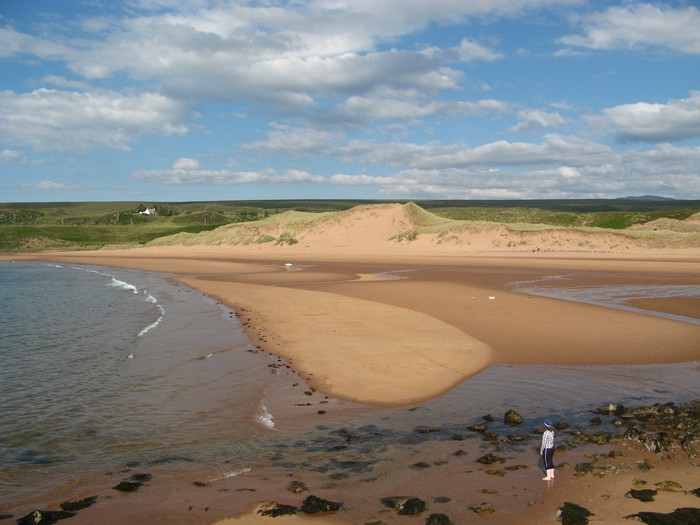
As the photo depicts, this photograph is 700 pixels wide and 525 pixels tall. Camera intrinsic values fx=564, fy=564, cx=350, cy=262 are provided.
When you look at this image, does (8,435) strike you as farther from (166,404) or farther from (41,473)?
(166,404)

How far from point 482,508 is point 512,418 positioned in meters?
3.40

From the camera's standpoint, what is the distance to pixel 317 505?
6.69 metres

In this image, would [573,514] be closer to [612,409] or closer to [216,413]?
[612,409]

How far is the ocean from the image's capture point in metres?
8.04

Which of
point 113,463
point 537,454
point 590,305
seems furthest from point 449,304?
point 113,463

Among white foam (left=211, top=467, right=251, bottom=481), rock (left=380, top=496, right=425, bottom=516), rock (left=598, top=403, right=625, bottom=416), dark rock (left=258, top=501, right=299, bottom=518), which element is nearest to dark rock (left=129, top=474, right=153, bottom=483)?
white foam (left=211, top=467, right=251, bottom=481)

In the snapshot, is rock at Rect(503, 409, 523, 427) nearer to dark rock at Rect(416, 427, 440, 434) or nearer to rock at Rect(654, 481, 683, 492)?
dark rock at Rect(416, 427, 440, 434)

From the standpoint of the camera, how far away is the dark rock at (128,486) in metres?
7.37

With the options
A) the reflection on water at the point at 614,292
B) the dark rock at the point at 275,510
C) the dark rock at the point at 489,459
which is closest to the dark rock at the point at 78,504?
the dark rock at the point at 275,510

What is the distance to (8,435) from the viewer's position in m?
9.55

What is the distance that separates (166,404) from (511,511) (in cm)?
726

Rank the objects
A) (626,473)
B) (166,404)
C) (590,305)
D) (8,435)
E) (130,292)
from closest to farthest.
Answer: (626,473) → (8,435) → (166,404) → (590,305) → (130,292)

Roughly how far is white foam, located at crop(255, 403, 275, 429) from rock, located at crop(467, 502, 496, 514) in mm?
4193

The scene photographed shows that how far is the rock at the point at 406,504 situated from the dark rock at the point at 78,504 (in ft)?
11.9
